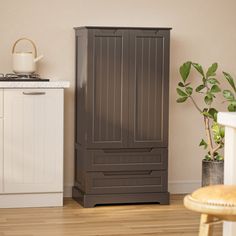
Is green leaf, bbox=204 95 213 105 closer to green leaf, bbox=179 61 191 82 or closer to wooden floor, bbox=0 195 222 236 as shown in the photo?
green leaf, bbox=179 61 191 82

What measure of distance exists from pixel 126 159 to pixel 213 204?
2984 mm

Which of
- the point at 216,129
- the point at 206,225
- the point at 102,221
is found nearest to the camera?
the point at 206,225

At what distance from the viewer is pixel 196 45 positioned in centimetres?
624

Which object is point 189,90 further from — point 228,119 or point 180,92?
point 228,119

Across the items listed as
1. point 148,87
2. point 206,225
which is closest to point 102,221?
point 148,87

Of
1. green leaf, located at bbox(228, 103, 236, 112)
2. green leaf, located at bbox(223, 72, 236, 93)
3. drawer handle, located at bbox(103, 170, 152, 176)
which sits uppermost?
green leaf, located at bbox(223, 72, 236, 93)

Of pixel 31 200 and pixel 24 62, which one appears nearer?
pixel 31 200

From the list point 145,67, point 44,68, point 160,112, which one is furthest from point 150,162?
point 44,68

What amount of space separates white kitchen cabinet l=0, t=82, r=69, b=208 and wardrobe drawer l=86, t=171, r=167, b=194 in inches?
10.7

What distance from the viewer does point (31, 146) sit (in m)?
5.50

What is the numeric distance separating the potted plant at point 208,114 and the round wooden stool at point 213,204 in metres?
2.96

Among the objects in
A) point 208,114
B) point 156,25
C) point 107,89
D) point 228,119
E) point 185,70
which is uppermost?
point 156,25

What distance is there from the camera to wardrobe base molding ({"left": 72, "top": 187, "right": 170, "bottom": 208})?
18.4ft

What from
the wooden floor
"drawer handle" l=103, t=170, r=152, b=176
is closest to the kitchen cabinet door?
the wooden floor
